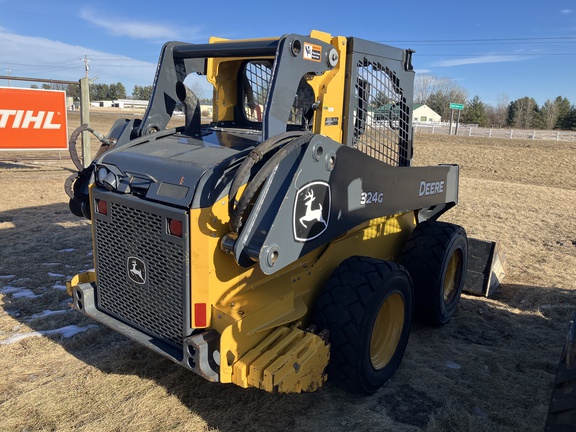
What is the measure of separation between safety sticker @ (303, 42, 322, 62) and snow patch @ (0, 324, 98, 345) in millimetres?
2942

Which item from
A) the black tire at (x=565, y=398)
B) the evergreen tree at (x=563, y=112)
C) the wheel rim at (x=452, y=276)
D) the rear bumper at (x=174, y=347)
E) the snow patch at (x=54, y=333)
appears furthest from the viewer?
the evergreen tree at (x=563, y=112)

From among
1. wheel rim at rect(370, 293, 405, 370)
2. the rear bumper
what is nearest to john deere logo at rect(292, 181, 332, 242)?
the rear bumper

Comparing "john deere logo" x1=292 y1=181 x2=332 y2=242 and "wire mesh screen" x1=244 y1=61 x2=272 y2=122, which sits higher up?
"wire mesh screen" x1=244 y1=61 x2=272 y2=122

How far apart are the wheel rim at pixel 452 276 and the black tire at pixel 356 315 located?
1.67 meters

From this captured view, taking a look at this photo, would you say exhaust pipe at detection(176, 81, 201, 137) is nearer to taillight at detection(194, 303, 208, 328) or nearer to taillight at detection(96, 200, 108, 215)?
taillight at detection(96, 200, 108, 215)

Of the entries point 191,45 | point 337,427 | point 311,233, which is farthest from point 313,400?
point 191,45

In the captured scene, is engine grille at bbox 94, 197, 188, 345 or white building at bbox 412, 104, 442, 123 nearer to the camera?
engine grille at bbox 94, 197, 188, 345

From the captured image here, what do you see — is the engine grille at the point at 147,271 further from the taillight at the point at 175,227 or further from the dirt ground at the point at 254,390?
the dirt ground at the point at 254,390

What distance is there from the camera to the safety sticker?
3.18 metres

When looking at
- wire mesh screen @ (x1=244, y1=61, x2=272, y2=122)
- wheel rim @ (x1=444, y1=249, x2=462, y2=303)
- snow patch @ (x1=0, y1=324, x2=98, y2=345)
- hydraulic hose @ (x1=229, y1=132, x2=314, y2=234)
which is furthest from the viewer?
wheel rim @ (x1=444, y1=249, x2=462, y2=303)

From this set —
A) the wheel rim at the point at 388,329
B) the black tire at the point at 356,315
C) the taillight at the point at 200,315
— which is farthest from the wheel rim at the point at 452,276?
the taillight at the point at 200,315

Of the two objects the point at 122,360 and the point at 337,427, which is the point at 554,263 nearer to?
the point at 337,427

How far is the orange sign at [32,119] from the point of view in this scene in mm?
11719

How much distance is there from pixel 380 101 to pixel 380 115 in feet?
0.37
